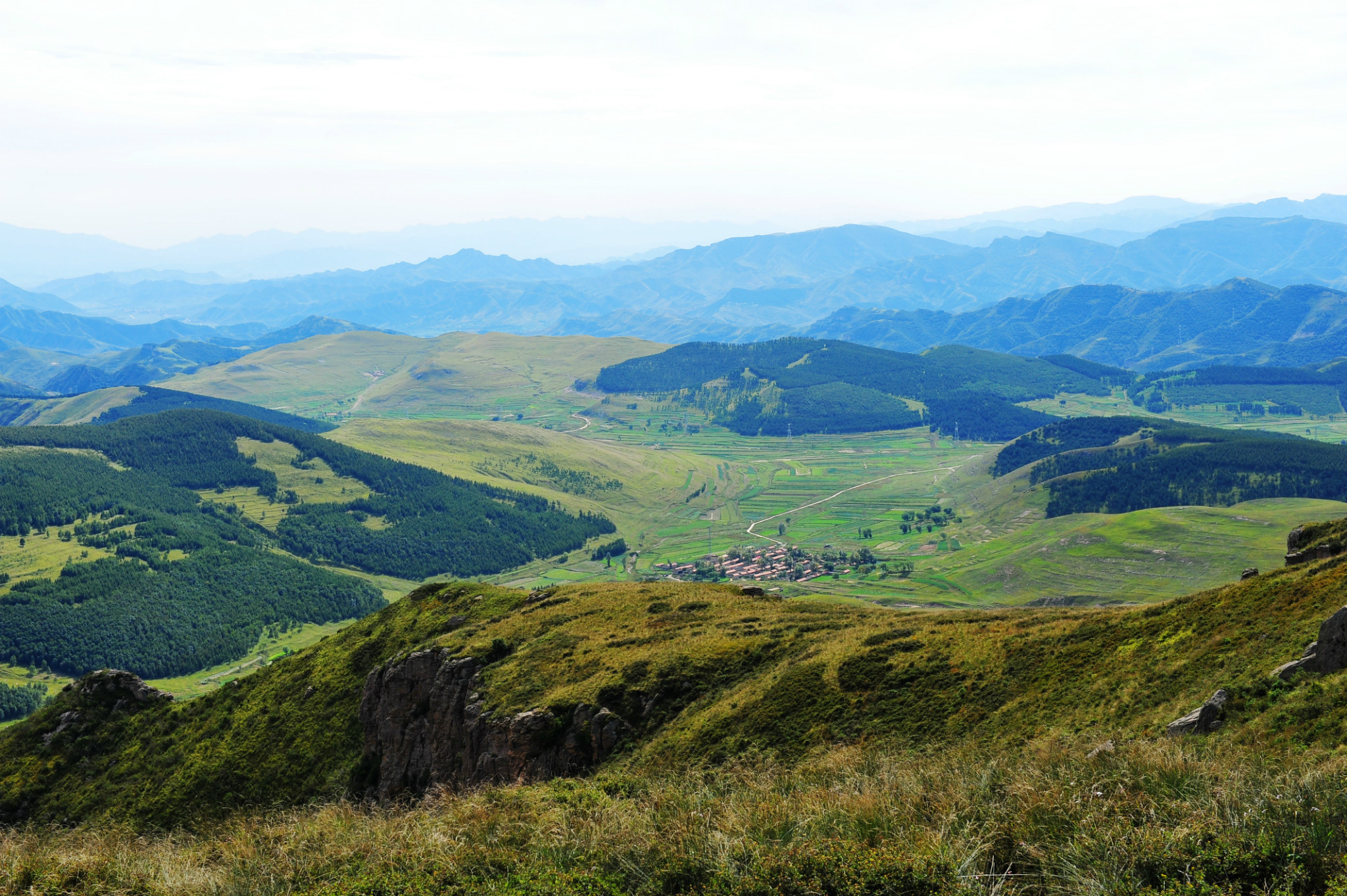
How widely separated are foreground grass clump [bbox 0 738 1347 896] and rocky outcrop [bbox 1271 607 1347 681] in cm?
732

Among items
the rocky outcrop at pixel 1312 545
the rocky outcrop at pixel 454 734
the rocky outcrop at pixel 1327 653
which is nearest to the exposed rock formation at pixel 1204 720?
the rocky outcrop at pixel 1327 653

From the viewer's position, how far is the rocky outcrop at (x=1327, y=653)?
29.8 meters

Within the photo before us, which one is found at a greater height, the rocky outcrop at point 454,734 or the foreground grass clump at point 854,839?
the foreground grass clump at point 854,839

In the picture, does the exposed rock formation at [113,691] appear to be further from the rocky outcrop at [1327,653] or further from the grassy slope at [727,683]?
the rocky outcrop at [1327,653]

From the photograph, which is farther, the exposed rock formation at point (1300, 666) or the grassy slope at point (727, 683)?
the grassy slope at point (727, 683)

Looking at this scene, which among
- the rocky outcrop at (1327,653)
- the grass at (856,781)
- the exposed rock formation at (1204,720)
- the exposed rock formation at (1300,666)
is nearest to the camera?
the grass at (856,781)

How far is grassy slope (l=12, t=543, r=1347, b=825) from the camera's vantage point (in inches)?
1457

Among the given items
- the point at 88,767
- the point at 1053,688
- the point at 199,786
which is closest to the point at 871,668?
the point at 1053,688

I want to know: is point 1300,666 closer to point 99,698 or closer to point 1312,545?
point 1312,545

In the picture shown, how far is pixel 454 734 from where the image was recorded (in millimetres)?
62875

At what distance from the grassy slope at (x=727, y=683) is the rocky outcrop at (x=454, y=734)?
204 cm

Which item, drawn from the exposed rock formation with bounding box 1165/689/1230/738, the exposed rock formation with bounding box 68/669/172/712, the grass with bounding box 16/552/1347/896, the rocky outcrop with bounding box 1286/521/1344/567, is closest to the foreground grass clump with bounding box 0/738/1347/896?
the grass with bounding box 16/552/1347/896

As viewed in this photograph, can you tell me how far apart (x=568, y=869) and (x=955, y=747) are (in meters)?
20.8

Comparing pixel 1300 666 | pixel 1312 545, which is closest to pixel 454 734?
pixel 1300 666
